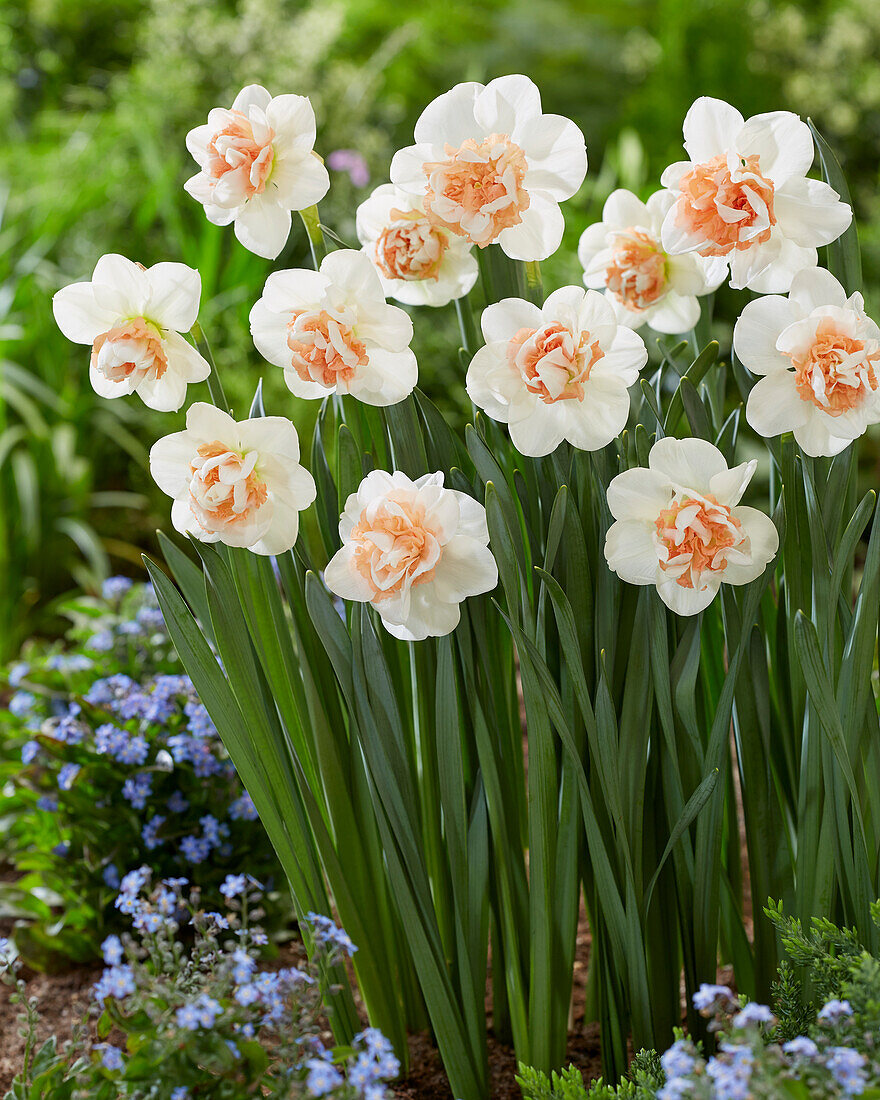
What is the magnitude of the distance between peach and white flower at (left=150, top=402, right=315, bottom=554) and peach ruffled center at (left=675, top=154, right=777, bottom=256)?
1.09 feet

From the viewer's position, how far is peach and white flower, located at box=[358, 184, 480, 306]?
0.77 metres

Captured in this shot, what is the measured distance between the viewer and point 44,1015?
1212 millimetres

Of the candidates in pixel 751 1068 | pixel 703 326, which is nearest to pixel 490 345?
pixel 703 326

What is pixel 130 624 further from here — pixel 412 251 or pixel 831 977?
pixel 831 977

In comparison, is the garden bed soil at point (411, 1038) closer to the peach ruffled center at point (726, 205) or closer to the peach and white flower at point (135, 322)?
the peach and white flower at point (135, 322)

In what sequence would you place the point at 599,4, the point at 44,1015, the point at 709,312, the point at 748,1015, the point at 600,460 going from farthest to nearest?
1. the point at 599,4
2. the point at 44,1015
3. the point at 709,312
4. the point at 600,460
5. the point at 748,1015

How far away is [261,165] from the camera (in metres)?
0.70

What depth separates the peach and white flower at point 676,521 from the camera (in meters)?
0.67

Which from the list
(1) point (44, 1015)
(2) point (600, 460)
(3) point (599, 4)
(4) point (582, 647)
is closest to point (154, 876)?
(1) point (44, 1015)

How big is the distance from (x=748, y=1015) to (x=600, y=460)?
1.35 ft

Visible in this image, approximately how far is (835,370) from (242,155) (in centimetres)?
45

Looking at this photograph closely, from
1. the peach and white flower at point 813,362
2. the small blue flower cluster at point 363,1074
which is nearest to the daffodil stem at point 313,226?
the peach and white flower at point 813,362

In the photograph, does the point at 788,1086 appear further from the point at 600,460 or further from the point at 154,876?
the point at 154,876

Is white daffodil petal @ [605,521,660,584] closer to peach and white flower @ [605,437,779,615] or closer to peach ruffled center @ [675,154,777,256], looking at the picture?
peach and white flower @ [605,437,779,615]
